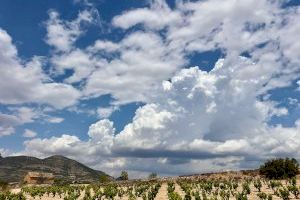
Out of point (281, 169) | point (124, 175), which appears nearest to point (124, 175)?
point (124, 175)

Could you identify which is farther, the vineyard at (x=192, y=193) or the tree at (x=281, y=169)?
the tree at (x=281, y=169)

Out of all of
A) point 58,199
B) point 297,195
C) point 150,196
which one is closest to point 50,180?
point 58,199

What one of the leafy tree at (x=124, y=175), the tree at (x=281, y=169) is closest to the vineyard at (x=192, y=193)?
the tree at (x=281, y=169)

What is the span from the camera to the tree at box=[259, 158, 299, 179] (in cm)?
7975

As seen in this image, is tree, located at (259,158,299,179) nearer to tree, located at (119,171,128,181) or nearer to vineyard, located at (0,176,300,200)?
vineyard, located at (0,176,300,200)

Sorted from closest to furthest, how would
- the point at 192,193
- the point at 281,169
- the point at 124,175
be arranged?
the point at 192,193 < the point at 281,169 < the point at 124,175

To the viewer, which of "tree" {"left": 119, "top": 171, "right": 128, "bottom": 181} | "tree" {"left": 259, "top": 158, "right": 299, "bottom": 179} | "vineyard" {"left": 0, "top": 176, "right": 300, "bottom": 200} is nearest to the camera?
"vineyard" {"left": 0, "top": 176, "right": 300, "bottom": 200}

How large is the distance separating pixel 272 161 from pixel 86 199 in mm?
48651

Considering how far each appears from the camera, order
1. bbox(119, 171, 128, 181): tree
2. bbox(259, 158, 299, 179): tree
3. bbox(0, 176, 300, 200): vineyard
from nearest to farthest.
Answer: bbox(0, 176, 300, 200): vineyard < bbox(259, 158, 299, 179): tree < bbox(119, 171, 128, 181): tree

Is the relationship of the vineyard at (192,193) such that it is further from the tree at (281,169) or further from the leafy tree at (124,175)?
the leafy tree at (124,175)

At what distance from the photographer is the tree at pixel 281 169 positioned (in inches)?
3140

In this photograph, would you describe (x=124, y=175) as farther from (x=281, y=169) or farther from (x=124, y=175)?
(x=281, y=169)

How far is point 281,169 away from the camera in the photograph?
7994 cm

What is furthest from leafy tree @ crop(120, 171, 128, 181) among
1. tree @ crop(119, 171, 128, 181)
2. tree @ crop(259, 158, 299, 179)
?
tree @ crop(259, 158, 299, 179)
